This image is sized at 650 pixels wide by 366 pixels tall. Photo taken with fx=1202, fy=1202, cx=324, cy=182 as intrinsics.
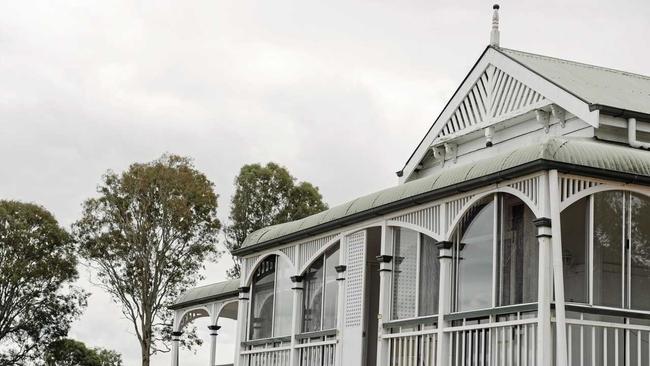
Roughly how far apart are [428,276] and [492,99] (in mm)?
5956

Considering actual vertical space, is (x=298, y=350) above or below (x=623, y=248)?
below

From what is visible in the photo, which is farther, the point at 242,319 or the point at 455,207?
the point at 242,319

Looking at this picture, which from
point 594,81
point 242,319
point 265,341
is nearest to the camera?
point 594,81

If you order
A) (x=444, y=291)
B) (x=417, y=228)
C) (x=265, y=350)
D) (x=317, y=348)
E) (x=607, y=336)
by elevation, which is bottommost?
(x=607, y=336)

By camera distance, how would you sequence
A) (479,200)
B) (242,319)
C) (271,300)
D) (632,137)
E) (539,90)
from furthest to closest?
(242,319) → (271,300) → (539,90) → (632,137) → (479,200)

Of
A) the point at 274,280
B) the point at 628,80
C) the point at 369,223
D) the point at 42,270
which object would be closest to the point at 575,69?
the point at 628,80

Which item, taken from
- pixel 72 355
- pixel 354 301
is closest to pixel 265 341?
pixel 354 301

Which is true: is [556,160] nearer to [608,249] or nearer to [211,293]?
[608,249]

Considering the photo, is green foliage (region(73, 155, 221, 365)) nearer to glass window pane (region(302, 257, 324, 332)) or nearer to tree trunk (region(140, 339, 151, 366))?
tree trunk (region(140, 339, 151, 366))

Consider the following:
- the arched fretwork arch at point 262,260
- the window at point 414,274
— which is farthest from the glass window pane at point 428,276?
the arched fretwork arch at point 262,260

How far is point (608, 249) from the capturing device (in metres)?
17.6

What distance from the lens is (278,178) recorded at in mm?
51438

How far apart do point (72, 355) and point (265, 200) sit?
12015mm

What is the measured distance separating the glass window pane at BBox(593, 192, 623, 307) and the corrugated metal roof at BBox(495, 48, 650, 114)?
12.8 feet
